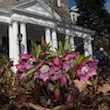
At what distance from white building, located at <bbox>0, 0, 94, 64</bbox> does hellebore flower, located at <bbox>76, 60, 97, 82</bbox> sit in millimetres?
14503

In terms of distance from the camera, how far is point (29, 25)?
19.7 metres

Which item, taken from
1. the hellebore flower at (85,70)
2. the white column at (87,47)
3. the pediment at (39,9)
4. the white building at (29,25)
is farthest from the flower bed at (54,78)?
the white column at (87,47)

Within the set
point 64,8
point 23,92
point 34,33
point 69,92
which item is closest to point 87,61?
point 69,92

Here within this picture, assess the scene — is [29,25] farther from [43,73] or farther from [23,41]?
[43,73]

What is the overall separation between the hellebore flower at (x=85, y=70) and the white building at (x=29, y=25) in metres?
14.5

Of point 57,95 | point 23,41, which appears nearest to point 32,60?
point 57,95

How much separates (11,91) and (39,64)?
424mm

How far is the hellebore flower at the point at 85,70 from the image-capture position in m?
1.78

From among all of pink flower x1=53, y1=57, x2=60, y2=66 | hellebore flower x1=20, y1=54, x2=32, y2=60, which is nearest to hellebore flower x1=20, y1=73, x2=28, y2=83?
hellebore flower x1=20, y1=54, x2=32, y2=60

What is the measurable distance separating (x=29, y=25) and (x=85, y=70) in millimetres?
18103

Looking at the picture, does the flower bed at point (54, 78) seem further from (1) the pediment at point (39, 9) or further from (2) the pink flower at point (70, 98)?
(1) the pediment at point (39, 9)

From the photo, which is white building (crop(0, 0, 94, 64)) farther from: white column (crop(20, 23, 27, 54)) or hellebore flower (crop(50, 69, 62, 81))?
hellebore flower (crop(50, 69, 62, 81))

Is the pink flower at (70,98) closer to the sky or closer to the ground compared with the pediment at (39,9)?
closer to the ground

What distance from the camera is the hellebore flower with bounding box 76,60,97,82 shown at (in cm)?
178
